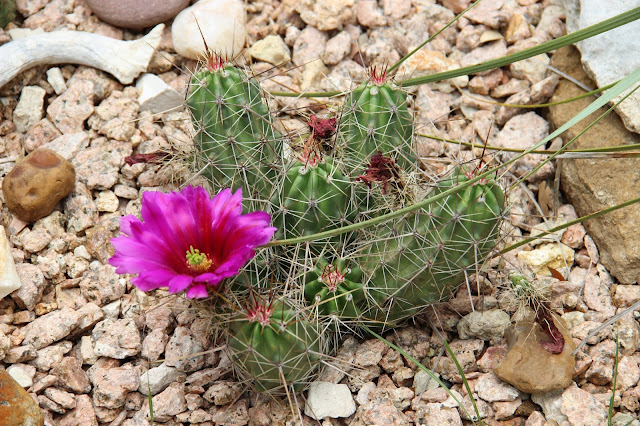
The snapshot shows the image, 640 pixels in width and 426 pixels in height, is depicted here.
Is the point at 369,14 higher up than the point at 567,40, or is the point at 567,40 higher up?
the point at 567,40

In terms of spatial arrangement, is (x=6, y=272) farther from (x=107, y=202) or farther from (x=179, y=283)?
(x=179, y=283)

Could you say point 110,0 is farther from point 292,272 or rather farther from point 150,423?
point 150,423

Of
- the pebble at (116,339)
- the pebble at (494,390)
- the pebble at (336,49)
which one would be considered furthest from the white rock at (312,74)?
the pebble at (494,390)

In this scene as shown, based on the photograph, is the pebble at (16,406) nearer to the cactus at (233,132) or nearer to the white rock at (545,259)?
the cactus at (233,132)

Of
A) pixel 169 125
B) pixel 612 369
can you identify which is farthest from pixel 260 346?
pixel 169 125

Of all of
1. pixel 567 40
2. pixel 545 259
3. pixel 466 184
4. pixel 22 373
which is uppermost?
pixel 567 40

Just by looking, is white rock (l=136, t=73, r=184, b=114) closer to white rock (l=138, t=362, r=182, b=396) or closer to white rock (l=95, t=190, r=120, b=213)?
white rock (l=95, t=190, r=120, b=213)

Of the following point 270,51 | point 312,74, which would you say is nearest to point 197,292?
point 312,74
